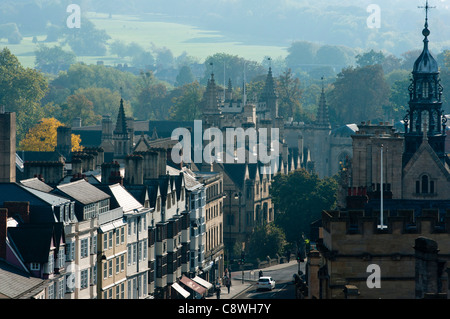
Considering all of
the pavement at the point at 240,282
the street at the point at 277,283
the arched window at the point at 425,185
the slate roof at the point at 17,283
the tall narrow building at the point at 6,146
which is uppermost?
the tall narrow building at the point at 6,146

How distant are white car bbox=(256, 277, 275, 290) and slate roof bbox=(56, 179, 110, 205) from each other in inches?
1355

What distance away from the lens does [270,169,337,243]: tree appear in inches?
6078

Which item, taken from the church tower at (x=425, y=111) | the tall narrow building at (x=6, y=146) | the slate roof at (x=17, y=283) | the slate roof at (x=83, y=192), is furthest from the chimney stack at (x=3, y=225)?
the church tower at (x=425, y=111)

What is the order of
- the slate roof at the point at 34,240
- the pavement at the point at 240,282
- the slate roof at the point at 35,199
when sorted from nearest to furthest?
1. the slate roof at the point at 34,240
2. the slate roof at the point at 35,199
3. the pavement at the point at 240,282

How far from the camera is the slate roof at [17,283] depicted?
214 ft

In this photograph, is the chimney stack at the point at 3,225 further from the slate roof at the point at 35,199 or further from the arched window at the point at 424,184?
the arched window at the point at 424,184

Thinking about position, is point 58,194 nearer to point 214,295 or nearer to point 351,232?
point 351,232
